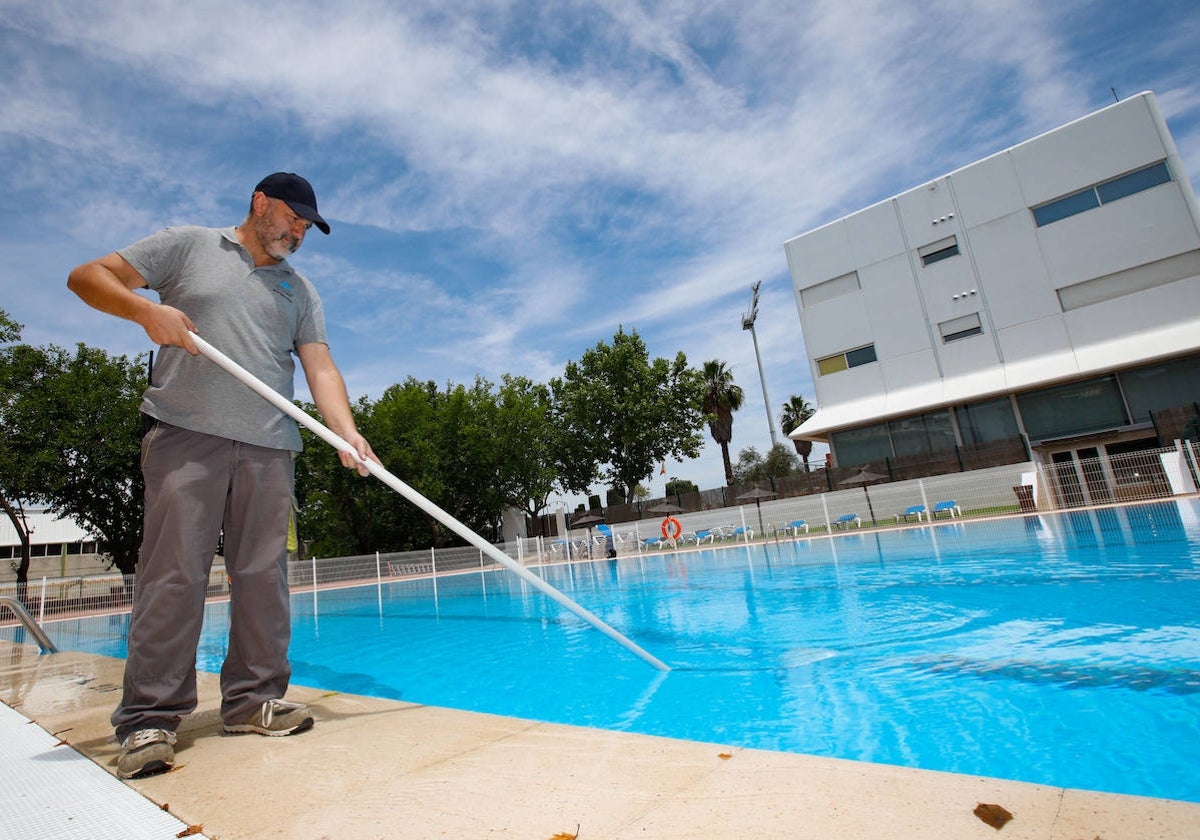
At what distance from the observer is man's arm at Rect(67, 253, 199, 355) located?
7.53 feet

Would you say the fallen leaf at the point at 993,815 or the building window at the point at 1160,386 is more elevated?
the building window at the point at 1160,386

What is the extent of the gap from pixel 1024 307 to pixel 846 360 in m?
7.16

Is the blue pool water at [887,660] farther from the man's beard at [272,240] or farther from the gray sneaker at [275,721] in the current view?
the man's beard at [272,240]

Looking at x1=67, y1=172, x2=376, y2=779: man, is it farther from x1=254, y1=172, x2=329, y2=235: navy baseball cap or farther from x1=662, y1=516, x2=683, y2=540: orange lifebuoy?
x1=662, y1=516, x2=683, y2=540: orange lifebuoy

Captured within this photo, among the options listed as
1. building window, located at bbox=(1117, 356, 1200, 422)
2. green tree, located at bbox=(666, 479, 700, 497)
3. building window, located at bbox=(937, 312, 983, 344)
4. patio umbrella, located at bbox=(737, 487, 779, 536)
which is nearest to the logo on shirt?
patio umbrella, located at bbox=(737, 487, 779, 536)

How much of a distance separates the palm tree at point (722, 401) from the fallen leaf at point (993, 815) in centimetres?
4513

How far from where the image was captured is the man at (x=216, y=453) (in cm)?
228

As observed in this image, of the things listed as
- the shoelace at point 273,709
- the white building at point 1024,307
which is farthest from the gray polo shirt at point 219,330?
the white building at point 1024,307

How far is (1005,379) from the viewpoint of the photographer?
77.3 feet

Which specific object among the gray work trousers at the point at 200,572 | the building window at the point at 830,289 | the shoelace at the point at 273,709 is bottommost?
the shoelace at the point at 273,709

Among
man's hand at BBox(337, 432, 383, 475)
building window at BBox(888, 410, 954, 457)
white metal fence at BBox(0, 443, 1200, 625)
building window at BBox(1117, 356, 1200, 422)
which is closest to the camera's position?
man's hand at BBox(337, 432, 383, 475)

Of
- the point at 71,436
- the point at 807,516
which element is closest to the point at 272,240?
the point at 807,516

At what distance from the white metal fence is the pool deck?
52.2 ft

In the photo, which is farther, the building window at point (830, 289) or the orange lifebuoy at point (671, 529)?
the building window at point (830, 289)
